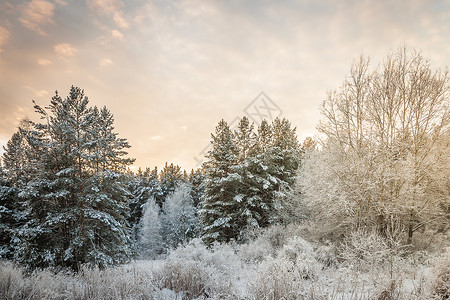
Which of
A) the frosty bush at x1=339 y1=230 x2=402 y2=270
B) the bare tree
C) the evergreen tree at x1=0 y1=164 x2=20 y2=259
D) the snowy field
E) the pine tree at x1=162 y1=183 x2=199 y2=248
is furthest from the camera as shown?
the pine tree at x1=162 y1=183 x2=199 y2=248

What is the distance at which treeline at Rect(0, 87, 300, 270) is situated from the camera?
467 inches

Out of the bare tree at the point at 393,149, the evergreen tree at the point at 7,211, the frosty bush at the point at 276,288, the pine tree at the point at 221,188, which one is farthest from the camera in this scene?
the pine tree at the point at 221,188

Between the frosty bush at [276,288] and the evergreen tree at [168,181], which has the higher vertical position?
the evergreen tree at [168,181]

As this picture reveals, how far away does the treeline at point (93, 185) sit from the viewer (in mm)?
11852

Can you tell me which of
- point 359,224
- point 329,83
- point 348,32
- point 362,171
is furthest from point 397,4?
point 359,224

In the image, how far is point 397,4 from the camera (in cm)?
1060

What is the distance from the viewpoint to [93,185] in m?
13.3

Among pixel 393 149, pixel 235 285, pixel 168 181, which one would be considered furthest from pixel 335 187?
pixel 168 181

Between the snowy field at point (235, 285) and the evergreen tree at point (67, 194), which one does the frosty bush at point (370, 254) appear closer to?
the snowy field at point (235, 285)

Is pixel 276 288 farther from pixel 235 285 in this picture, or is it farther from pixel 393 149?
pixel 393 149

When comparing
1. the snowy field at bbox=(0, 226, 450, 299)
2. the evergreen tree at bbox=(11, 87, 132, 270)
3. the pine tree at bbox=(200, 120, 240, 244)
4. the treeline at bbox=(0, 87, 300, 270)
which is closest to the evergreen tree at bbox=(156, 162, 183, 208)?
the treeline at bbox=(0, 87, 300, 270)

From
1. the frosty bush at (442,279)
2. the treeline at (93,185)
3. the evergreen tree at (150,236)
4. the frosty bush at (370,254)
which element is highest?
the treeline at (93,185)

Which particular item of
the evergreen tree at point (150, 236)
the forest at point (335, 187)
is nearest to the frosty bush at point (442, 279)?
the forest at point (335, 187)

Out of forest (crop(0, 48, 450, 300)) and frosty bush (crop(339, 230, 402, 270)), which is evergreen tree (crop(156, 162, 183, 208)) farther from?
frosty bush (crop(339, 230, 402, 270))
